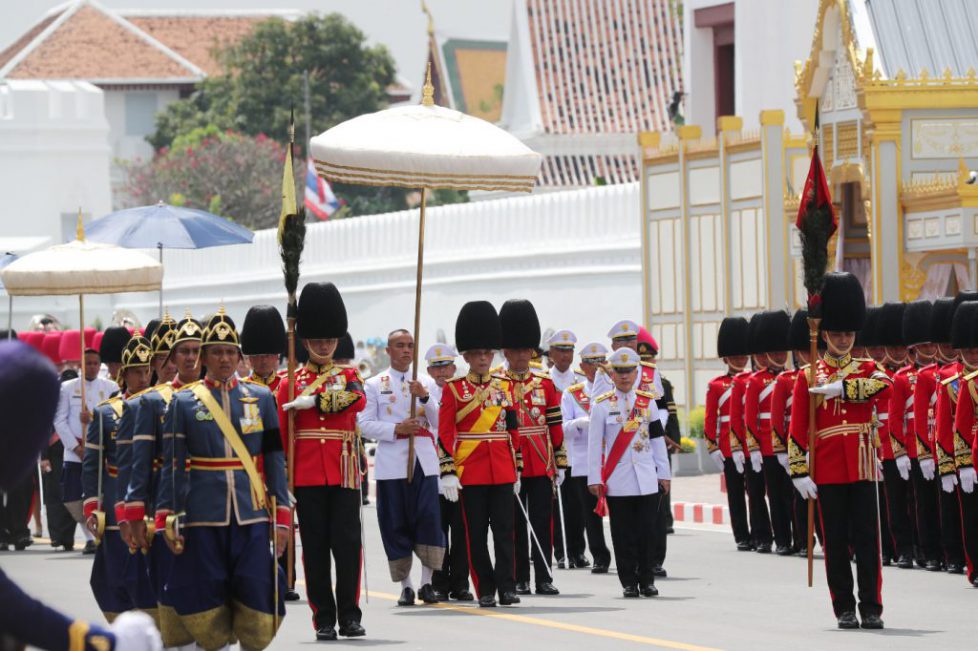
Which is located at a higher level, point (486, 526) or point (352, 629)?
point (486, 526)

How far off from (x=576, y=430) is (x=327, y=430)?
16.9 feet

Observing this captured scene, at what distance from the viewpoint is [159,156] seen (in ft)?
257

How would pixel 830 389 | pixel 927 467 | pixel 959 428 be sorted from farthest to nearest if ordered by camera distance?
pixel 927 467 < pixel 959 428 < pixel 830 389

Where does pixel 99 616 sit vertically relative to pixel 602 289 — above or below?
below

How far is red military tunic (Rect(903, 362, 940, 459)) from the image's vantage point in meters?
16.0

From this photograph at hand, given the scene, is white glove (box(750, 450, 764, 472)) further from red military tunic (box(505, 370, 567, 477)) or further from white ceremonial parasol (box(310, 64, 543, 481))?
white ceremonial parasol (box(310, 64, 543, 481))

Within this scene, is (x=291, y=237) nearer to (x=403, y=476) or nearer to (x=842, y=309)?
(x=403, y=476)

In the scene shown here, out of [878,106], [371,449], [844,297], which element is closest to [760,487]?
[844,297]

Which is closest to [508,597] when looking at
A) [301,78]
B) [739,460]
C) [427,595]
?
[427,595]

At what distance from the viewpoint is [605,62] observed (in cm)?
6119

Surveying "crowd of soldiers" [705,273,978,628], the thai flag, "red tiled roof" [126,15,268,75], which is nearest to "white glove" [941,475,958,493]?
"crowd of soldiers" [705,273,978,628]

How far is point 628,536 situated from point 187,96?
268ft

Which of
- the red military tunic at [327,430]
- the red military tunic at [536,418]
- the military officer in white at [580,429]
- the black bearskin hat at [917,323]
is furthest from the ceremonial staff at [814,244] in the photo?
the military officer in white at [580,429]

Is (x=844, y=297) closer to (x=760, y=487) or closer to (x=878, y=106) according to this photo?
(x=760, y=487)
